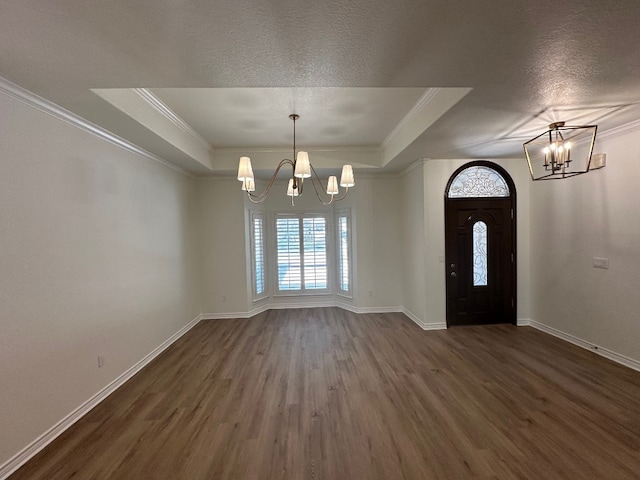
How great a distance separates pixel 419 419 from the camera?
7.82 feet

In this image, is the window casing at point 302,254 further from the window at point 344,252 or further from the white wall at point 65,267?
the white wall at point 65,267

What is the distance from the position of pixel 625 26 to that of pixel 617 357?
3552mm

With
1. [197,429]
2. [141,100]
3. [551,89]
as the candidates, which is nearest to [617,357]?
[551,89]

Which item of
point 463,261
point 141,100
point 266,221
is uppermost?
point 141,100

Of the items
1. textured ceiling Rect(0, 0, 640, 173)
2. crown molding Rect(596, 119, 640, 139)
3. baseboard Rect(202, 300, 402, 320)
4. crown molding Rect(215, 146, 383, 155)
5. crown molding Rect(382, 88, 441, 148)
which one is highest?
crown molding Rect(215, 146, 383, 155)

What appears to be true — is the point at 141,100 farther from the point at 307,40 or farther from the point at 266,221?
the point at 266,221

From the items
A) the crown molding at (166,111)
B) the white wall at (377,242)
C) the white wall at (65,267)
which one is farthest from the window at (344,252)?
the white wall at (65,267)

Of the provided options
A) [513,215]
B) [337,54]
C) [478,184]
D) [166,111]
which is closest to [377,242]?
[478,184]

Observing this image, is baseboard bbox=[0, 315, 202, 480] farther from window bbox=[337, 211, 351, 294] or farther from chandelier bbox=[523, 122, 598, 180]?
chandelier bbox=[523, 122, 598, 180]

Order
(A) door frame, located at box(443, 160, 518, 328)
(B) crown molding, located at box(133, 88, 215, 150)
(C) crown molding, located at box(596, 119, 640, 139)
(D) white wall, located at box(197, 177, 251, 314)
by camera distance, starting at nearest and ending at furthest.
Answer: (B) crown molding, located at box(133, 88, 215, 150) < (C) crown molding, located at box(596, 119, 640, 139) < (A) door frame, located at box(443, 160, 518, 328) < (D) white wall, located at box(197, 177, 251, 314)

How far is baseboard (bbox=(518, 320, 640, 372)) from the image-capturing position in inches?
124

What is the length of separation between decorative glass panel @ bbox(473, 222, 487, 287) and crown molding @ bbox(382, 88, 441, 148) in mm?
2046

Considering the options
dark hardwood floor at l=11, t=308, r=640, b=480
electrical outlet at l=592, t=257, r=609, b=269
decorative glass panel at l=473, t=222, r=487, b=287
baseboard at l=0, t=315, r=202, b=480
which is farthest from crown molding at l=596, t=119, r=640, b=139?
baseboard at l=0, t=315, r=202, b=480

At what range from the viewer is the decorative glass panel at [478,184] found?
456 centimetres
